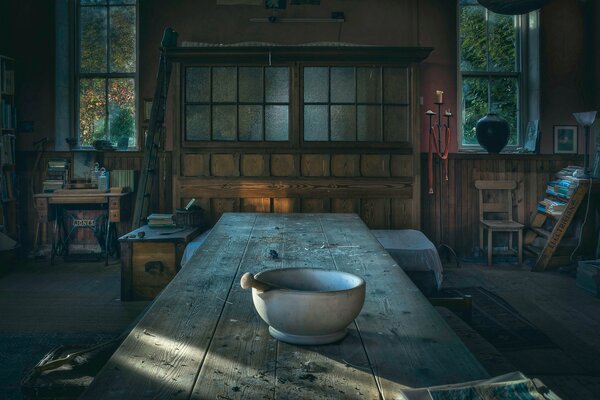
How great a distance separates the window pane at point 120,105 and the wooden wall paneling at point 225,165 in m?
1.42

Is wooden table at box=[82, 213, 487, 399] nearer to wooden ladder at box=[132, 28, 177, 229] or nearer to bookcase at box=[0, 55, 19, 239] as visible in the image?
wooden ladder at box=[132, 28, 177, 229]

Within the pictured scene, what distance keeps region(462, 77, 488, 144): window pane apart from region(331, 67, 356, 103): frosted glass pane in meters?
1.59

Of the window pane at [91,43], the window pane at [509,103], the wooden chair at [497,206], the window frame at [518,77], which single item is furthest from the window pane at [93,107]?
the window pane at [509,103]

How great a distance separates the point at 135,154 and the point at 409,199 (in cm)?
306

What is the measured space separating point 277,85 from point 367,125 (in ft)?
3.26

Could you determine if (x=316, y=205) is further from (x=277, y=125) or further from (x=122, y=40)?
(x=122, y=40)

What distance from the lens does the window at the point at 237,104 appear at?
5.58 meters

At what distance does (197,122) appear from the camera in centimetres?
560

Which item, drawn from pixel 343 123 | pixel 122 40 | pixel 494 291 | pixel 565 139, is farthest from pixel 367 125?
pixel 122 40

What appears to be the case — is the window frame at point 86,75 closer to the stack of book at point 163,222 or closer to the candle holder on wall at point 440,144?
the stack of book at point 163,222

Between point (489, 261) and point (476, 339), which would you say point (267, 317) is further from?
point (489, 261)

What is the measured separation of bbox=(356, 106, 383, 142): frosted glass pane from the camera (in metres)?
5.59

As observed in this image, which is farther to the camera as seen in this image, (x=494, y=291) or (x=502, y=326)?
(x=494, y=291)

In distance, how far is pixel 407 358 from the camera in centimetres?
113
